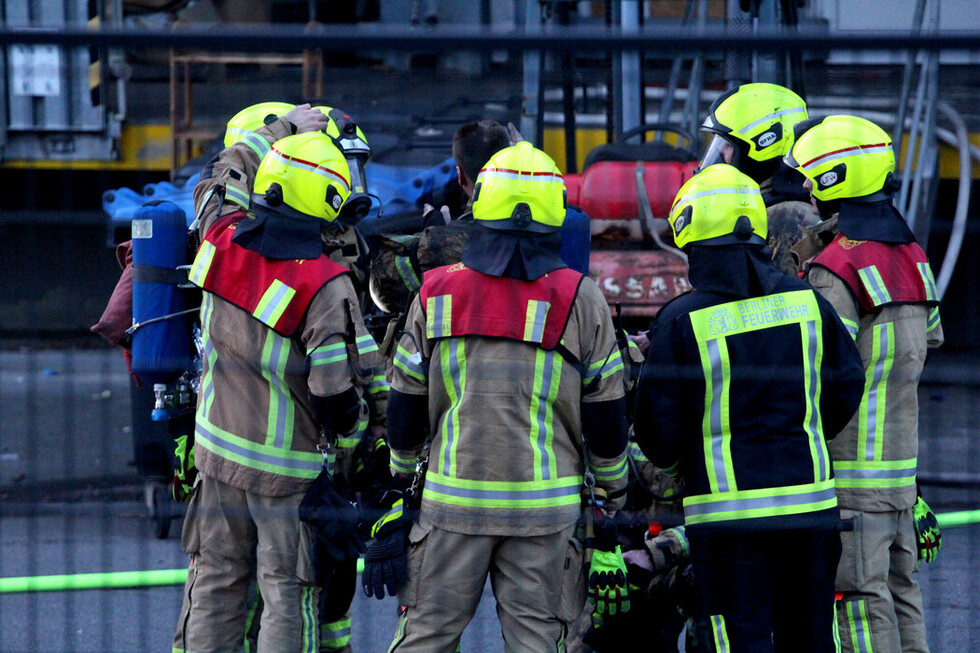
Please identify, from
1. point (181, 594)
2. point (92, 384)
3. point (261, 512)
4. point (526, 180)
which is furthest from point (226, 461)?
point (181, 594)

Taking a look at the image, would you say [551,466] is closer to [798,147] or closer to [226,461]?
[226,461]

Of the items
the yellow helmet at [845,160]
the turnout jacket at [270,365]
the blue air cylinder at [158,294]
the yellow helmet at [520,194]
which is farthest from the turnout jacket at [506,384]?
the blue air cylinder at [158,294]

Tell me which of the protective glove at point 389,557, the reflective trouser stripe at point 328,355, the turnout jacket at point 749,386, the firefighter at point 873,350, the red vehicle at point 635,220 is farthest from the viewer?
the red vehicle at point 635,220

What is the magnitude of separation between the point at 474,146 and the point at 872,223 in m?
1.27

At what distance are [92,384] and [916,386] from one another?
256 centimetres

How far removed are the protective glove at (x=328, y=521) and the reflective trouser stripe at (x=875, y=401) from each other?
1.55 metres

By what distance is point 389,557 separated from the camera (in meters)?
3.32

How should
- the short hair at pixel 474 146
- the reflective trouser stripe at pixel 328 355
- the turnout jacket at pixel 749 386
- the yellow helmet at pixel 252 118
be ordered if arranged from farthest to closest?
the yellow helmet at pixel 252 118, the short hair at pixel 474 146, the reflective trouser stripe at pixel 328 355, the turnout jacket at pixel 749 386

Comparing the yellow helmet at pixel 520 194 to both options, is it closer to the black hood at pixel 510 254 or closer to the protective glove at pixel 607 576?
the black hood at pixel 510 254

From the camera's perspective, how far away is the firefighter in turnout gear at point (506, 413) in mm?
3227

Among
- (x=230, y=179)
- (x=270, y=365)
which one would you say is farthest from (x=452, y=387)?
(x=230, y=179)

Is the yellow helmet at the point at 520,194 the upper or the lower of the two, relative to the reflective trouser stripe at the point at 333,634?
upper

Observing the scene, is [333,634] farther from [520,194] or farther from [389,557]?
[520,194]


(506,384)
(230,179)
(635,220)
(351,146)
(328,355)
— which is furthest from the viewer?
(635,220)
